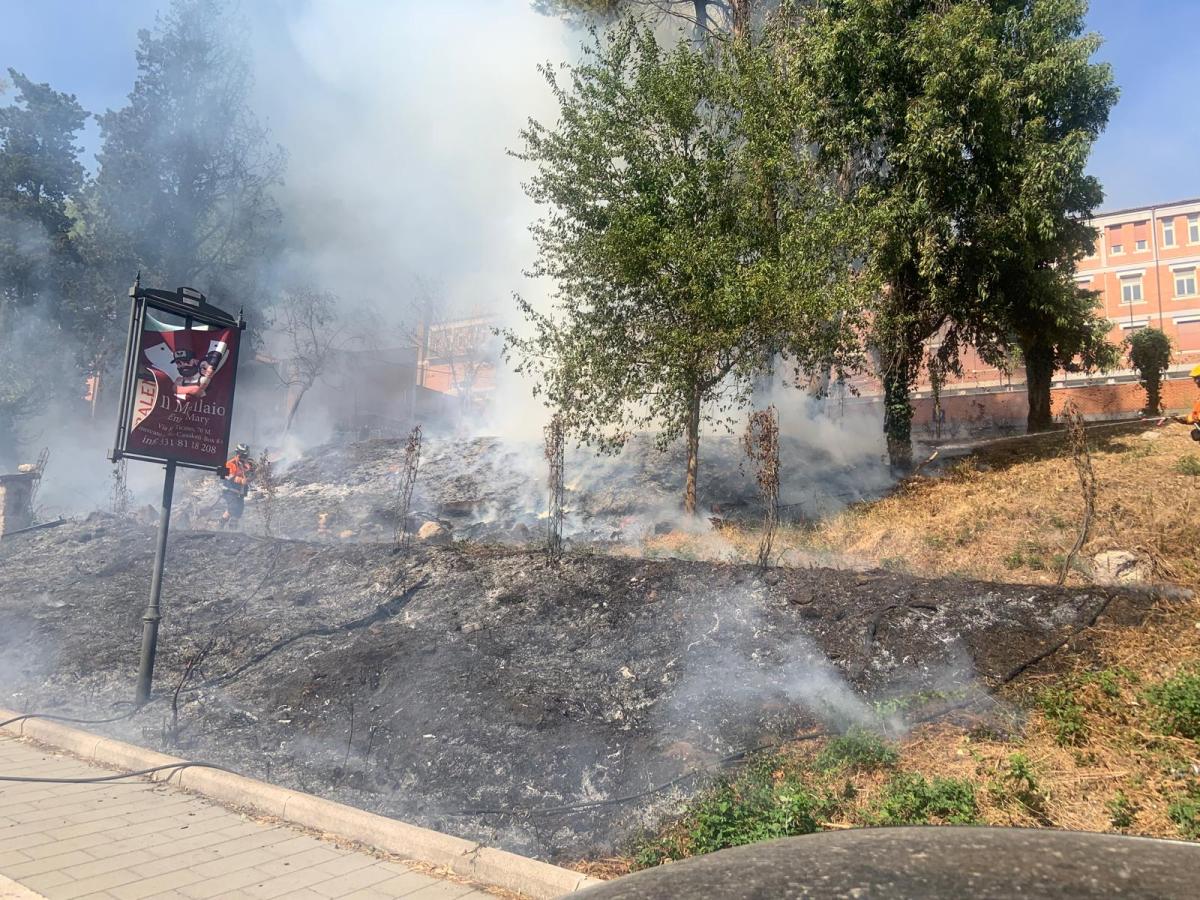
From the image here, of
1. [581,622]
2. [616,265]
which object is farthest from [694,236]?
[581,622]

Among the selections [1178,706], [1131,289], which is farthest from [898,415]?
[1131,289]

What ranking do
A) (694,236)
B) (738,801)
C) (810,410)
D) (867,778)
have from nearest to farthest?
1. (738,801)
2. (867,778)
3. (694,236)
4. (810,410)

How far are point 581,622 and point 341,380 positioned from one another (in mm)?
22224

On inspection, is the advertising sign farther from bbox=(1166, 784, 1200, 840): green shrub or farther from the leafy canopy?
bbox=(1166, 784, 1200, 840): green shrub

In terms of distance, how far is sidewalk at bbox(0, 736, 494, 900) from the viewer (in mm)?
3051

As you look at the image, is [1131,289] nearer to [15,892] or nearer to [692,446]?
[692,446]

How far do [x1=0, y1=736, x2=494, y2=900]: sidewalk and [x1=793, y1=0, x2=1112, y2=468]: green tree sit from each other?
359 inches

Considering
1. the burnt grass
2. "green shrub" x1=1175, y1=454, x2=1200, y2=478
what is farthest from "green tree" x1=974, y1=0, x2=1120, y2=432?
the burnt grass

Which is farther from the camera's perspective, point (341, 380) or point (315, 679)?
point (341, 380)

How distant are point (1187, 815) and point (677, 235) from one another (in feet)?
25.2

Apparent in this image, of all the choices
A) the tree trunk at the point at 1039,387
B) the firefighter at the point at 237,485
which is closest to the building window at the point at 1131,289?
the tree trunk at the point at 1039,387

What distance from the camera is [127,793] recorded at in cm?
419

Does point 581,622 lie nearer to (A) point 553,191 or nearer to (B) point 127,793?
(B) point 127,793

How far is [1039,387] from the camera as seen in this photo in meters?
14.8
